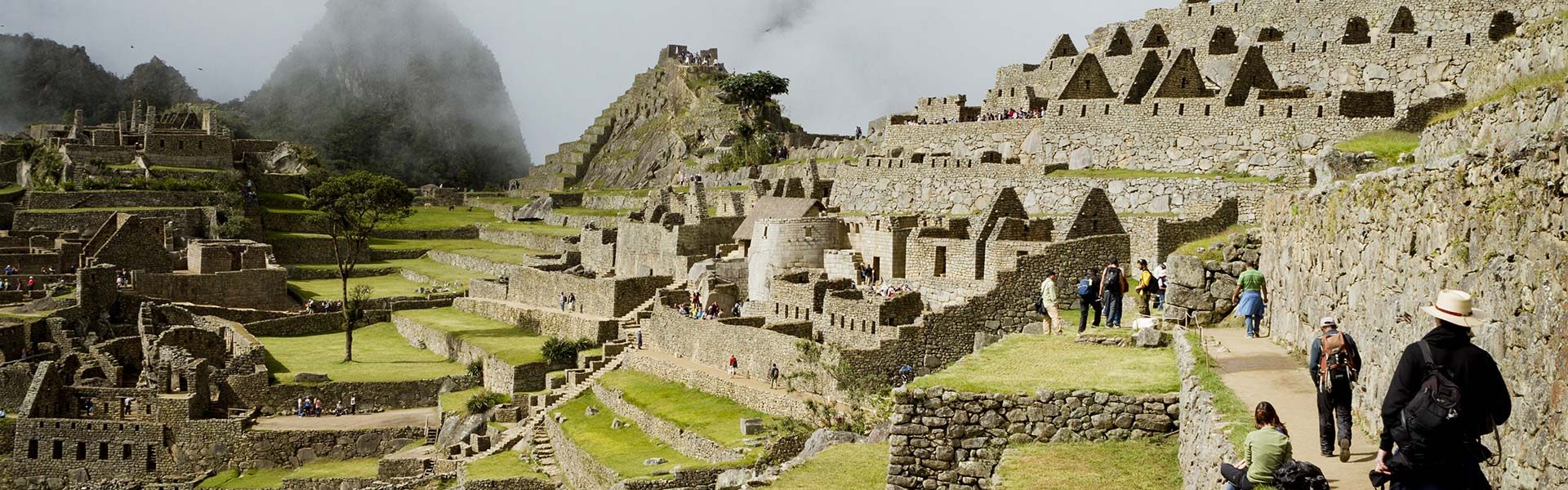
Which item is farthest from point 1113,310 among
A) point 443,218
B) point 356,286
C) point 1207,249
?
point 443,218

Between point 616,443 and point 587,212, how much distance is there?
1901 inches

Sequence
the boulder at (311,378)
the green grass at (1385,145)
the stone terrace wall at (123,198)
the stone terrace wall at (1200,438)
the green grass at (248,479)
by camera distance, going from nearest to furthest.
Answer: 1. the stone terrace wall at (1200,438)
2. the green grass at (1385,145)
3. the green grass at (248,479)
4. the boulder at (311,378)
5. the stone terrace wall at (123,198)

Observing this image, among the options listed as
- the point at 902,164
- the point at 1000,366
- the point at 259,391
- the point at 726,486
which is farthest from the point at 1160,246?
the point at 259,391

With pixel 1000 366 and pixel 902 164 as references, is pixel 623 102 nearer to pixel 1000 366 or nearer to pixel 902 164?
pixel 902 164

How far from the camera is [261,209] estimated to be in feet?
235

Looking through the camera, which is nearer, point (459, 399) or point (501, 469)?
point (501, 469)

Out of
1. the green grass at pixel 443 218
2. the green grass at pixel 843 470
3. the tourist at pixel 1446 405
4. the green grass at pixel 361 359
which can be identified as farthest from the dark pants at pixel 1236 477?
the green grass at pixel 443 218

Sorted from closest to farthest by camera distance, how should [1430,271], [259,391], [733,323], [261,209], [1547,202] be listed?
[1547,202] → [1430,271] → [733,323] → [259,391] → [261,209]

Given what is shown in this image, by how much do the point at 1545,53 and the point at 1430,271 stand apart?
3.77m

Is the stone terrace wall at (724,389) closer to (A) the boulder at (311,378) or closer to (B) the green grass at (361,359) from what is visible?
(B) the green grass at (361,359)

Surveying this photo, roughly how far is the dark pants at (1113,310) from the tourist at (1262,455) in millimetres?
10888

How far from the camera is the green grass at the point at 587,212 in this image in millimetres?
74200

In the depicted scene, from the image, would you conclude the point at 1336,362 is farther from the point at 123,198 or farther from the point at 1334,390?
the point at 123,198

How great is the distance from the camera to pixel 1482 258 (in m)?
9.16
